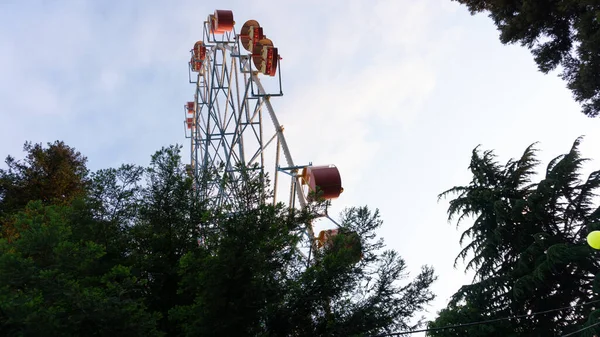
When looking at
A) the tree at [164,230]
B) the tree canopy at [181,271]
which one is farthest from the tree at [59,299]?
the tree at [164,230]

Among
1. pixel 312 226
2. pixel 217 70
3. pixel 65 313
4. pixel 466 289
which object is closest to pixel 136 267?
pixel 65 313

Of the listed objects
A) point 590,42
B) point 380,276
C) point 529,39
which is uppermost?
point 529,39

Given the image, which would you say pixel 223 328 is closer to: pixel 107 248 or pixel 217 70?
pixel 107 248

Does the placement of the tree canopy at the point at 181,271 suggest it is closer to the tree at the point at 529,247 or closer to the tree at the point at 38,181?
the tree at the point at 529,247

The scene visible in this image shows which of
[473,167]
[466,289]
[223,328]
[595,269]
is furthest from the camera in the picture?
[473,167]

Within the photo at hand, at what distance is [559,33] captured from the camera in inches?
393

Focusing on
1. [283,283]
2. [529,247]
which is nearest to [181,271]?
[283,283]

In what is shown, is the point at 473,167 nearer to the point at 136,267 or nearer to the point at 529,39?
the point at 529,39

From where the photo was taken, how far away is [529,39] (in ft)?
33.3

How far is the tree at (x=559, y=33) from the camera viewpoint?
884cm

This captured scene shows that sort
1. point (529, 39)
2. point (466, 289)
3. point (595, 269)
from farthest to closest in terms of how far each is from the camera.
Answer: point (466, 289)
point (595, 269)
point (529, 39)

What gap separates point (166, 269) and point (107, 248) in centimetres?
97

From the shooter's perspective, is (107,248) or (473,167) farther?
(473,167)

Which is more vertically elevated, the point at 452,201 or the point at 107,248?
the point at 452,201
